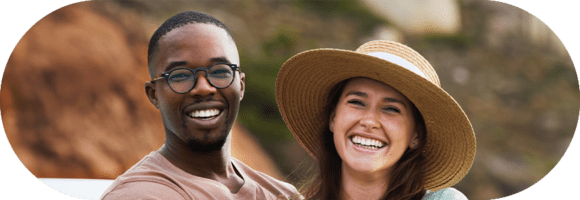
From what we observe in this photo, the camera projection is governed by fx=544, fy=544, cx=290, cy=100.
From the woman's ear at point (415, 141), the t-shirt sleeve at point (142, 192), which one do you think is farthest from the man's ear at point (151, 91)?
the woman's ear at point (415, 141)

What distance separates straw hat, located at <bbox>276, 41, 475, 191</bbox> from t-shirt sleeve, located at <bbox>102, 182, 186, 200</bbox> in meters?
1.02

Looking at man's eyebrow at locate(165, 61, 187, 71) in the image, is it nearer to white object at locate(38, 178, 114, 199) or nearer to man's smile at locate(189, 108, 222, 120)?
man's smile at locate(189, 108, 222, 120)

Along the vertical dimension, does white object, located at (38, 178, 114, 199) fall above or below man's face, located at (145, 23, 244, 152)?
below

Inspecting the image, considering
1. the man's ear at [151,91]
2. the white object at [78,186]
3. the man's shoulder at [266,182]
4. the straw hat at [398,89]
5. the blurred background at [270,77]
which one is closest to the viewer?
the straw hat at [398,89]

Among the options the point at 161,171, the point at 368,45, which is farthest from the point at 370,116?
the point at 161,171

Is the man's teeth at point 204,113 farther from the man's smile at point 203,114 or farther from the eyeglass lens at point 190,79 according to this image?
the eyeglass lens at point 190,79

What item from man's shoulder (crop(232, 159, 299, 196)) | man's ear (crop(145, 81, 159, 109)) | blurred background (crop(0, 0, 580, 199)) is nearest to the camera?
man's ear (crop(145, 81, 159, 109))

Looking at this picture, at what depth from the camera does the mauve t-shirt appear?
10.3ft

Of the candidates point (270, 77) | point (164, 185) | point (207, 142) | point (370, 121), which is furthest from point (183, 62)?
point (270, 77)

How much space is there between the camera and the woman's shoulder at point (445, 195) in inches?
129

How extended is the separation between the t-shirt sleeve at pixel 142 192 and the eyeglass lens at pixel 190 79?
23.0 inches

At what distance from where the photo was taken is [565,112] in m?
8.34

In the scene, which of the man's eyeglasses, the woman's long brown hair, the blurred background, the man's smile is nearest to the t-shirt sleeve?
the man's smile

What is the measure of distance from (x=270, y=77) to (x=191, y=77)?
4906 millimetres
